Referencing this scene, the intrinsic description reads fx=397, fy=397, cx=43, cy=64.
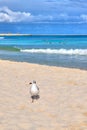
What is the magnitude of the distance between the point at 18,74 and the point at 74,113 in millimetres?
6736

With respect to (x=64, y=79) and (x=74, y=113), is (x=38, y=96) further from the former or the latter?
(x=64, y=79)

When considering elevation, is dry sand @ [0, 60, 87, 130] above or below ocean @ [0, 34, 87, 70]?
below

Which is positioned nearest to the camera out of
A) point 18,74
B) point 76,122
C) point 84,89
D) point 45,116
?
point 76,122

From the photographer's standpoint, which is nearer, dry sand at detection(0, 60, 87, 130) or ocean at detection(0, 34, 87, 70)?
dry sand at detection(0, 60, 87, 130)

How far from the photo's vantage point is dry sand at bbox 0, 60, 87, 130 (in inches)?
272

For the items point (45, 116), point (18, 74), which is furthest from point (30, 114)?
point (18, 74)

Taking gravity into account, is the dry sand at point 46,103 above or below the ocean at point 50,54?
below

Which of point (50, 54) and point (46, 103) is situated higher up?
point (50, 54)

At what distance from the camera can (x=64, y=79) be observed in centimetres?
1302

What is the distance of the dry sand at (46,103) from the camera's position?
22.6 ft

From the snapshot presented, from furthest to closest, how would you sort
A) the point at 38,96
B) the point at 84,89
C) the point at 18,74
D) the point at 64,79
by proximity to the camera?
the point at 18,74 < the point at 64,79 < the point at 84,89 < the point at 38,96

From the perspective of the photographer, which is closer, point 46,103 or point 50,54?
point 46,103

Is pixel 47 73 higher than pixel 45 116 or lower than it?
higher

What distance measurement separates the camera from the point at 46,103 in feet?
29.6
